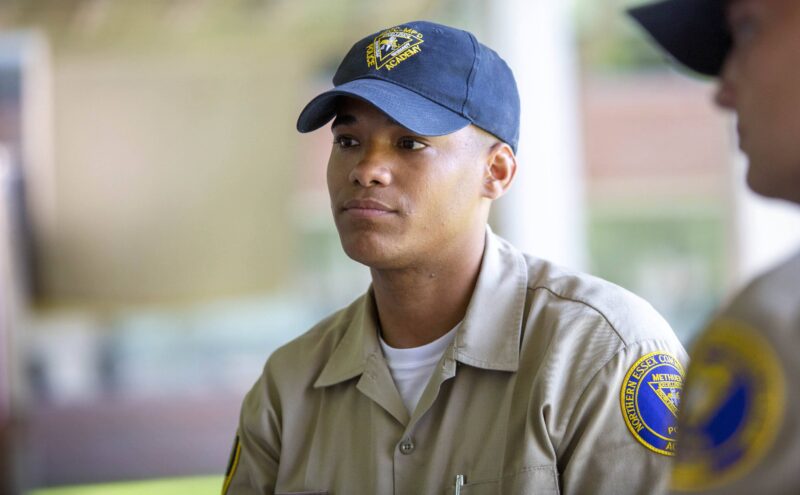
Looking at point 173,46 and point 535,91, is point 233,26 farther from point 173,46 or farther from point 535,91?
point 535,91

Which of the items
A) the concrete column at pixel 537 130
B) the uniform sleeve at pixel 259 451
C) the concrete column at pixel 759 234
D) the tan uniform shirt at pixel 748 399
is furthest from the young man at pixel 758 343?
the concrete column at pixel 537 130

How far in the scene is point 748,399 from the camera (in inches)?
33.4

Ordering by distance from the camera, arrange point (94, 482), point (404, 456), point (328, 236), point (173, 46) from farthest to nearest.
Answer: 1. point (328, 236)
2. point (94, 482)
3. point (173, 46)
4. point (404, 456)

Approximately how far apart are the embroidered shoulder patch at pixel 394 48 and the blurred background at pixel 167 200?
205cm

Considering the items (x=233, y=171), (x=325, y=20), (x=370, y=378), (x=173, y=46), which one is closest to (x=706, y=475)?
(x=370, y=378)

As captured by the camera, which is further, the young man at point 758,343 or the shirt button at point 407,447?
the shirt button at point 407,447

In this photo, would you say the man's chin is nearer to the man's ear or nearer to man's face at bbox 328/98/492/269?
man's face at bbox 328/98/492/269

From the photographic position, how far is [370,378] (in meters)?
1.74

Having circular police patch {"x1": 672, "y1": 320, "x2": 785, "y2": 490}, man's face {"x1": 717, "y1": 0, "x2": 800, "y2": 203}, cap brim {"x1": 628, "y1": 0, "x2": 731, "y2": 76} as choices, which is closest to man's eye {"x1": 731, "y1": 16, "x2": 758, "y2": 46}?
man's face {"x1": 717, "y1": 0, "x2": 800, "y2": 203}

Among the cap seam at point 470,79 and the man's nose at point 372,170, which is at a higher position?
the cap seam at point 470,79

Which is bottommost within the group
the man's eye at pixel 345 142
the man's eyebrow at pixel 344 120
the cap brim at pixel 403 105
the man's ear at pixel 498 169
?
the man's ear at pixel 498 169

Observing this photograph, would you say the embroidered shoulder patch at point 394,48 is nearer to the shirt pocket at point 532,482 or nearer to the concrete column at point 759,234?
the shirt pocket at point 532,482

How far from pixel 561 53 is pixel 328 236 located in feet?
9.57

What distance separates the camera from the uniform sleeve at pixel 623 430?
4.80 feet
